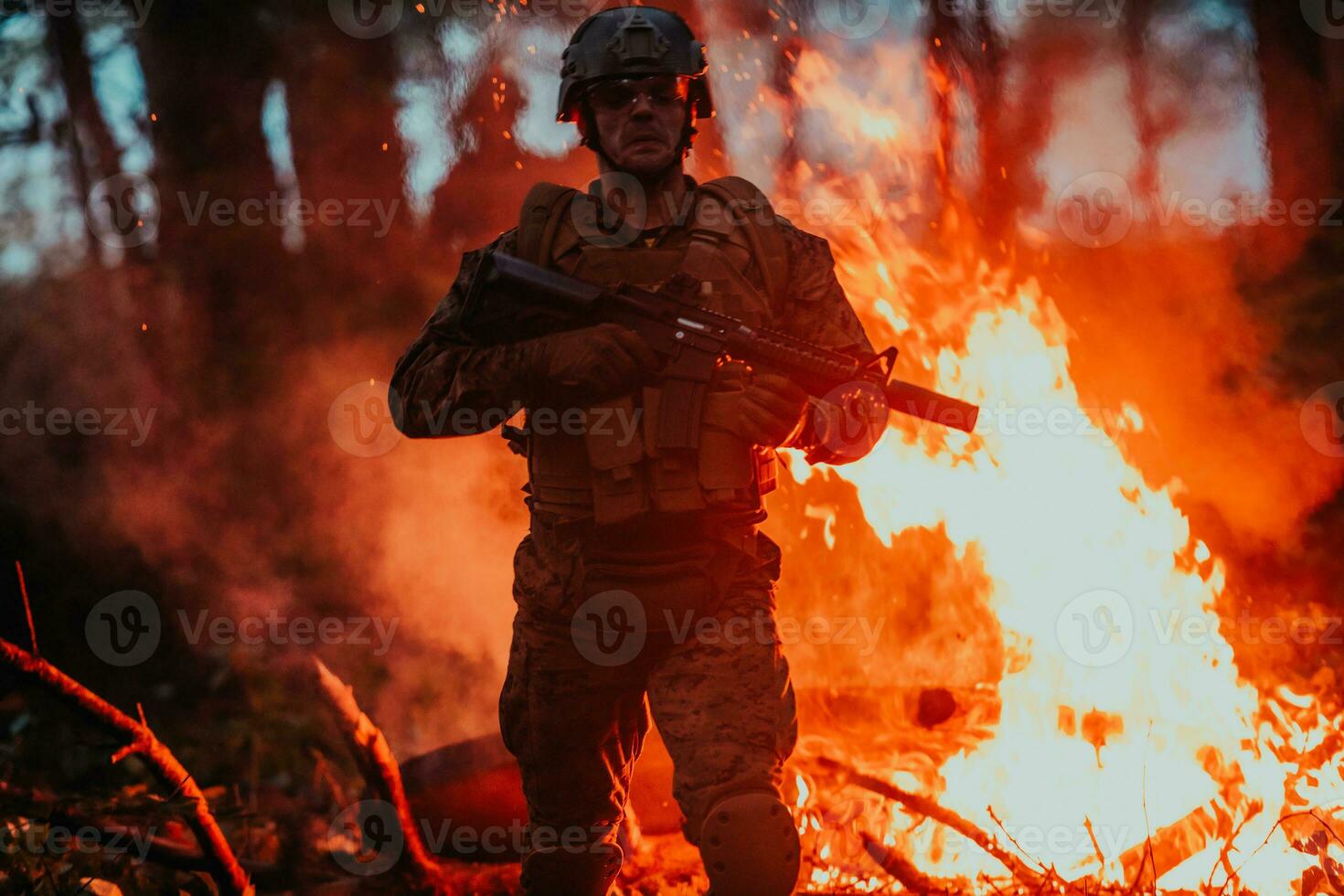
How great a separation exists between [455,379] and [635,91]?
38.4 inches

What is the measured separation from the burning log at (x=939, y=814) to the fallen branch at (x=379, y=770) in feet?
5.54

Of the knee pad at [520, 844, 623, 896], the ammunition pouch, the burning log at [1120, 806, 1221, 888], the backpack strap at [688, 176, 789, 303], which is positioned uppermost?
the backpack strap at [688, 176, 789, 303]

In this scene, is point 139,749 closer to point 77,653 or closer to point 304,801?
point 304,801

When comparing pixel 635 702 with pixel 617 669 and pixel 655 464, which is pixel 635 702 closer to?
pixel 617 669

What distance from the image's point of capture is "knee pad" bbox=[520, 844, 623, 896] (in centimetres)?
315

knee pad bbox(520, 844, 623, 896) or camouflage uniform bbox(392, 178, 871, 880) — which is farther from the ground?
camouflage uniform bbox(392, 178, 871, 880)

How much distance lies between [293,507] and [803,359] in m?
5.29

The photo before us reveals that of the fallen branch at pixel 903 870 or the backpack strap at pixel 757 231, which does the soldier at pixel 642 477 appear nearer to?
the backpack strap at pixel 757 231

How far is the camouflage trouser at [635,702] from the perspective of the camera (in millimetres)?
2893

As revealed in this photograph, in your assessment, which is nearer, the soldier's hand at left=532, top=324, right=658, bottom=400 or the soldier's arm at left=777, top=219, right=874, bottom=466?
the soldier's hand at left=532, top=324, right=658, bottom=400

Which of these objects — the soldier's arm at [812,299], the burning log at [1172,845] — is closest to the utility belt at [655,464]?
the soldier's arm at [812,299]

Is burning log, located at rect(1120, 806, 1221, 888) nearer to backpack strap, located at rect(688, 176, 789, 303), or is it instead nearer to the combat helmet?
backpack strap, located at rect(688, 176, 789, 303)

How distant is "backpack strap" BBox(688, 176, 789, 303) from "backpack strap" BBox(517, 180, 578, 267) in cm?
40

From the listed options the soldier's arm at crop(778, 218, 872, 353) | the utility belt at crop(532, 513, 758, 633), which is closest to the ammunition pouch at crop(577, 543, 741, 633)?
the utility belt at crop(532, 513, 758, 633)
